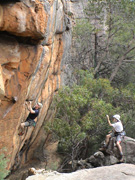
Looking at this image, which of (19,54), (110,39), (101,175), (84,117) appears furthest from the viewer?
(110,39)

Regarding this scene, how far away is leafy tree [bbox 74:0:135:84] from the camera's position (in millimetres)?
18672

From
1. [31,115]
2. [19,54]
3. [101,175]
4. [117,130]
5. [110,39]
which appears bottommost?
[101,175]

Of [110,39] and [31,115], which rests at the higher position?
[110,39]

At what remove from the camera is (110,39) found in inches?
841

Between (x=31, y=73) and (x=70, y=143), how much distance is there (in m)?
5.04

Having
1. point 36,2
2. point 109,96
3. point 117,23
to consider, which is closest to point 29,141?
point 109,96

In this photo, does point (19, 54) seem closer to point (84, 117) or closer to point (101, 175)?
point (101, 175)

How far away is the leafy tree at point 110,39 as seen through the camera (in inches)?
735

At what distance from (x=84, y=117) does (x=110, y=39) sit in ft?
41.3

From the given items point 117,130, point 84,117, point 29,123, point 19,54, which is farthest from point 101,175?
point 84,117

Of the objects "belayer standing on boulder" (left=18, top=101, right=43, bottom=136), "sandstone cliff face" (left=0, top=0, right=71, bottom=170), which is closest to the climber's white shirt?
"belayer standing on boulder" (left=18, top=101, right=43, bottom=136)

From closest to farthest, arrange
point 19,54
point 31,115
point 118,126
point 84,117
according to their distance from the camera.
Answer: point 19,54 → point 31,115 → point 118,126 → point 84,117

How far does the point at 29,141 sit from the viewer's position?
12141 millimetres

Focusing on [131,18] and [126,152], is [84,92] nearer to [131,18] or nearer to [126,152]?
[126,152]
